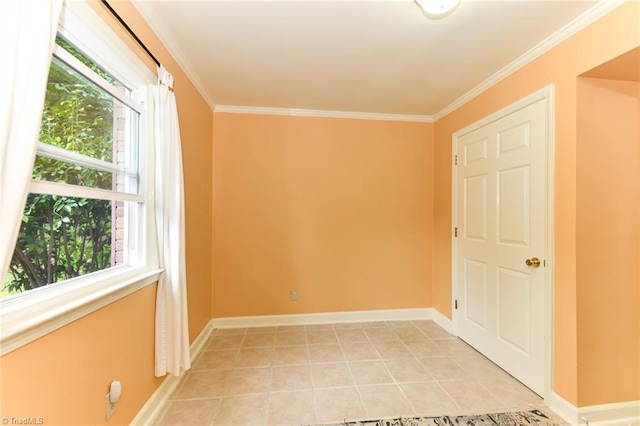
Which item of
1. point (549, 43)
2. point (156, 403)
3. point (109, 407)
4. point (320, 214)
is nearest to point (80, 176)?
point (109, 407)

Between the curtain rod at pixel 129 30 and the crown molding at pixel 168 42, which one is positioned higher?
the crown molding at pixel 168 42

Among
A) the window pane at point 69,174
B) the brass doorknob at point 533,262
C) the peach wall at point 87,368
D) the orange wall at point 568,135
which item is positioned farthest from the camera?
the brass doorknob at point 533,262

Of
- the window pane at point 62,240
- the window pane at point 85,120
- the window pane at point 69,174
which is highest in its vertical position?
the window pane at point 85,120

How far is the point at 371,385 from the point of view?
192 cm

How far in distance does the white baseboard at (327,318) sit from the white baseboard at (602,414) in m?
1.56

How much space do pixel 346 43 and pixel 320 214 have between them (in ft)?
5.78

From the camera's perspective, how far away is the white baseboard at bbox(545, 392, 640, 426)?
1.55 m

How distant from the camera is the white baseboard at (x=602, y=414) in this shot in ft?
5.09

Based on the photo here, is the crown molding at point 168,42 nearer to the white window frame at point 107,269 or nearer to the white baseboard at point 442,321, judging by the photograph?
the white window frame at point 107,269

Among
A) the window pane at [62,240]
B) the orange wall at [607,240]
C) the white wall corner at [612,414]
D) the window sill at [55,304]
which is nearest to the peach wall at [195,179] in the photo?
the window pane at [62,240]

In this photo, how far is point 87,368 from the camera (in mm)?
1108

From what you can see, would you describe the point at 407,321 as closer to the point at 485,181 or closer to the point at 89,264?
the point at 485,181

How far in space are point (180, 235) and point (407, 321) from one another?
8.91ft

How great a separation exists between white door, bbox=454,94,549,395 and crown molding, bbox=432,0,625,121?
0.34 meters
